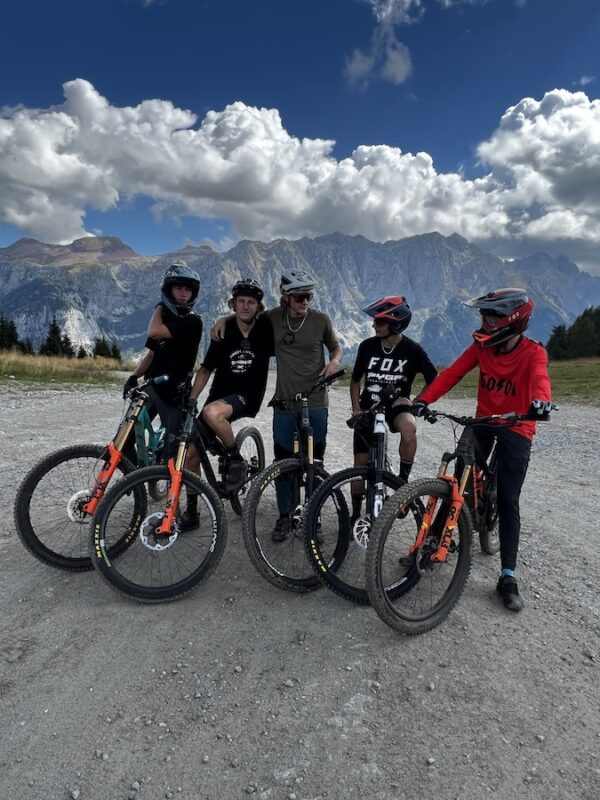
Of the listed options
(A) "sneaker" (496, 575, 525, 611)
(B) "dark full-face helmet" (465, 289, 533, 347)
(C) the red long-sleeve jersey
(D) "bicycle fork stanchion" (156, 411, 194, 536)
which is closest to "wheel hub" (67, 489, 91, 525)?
(D) "bicycle fork stanchion" (156, 411, 194, 536)

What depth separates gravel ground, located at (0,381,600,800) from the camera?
8.50 feet

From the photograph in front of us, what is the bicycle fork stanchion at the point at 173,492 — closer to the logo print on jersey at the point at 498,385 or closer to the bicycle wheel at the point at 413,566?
the bicycle wheel at the point at 413,566

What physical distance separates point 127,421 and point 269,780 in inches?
128

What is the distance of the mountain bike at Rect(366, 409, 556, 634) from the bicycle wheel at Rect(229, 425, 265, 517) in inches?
89.6

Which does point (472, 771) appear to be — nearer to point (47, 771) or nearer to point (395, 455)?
point (47, 771)

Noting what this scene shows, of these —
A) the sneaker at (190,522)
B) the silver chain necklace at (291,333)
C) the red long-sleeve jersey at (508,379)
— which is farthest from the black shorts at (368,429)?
the sneaker at (190,522)

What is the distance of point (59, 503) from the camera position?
475 cm

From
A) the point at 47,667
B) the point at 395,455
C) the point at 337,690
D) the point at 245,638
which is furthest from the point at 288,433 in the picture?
the point at 395,455

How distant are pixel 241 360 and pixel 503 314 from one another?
9.64 ft

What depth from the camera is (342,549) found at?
4.48 metres

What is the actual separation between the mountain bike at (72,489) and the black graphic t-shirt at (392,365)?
2504 millimetres

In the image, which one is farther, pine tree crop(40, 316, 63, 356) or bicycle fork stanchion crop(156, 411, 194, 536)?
pine tree crop(40, 316, 63, 356)

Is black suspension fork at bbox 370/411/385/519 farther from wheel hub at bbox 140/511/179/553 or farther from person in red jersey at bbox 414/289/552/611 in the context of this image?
wheel hub at bbox 140/511/179/553

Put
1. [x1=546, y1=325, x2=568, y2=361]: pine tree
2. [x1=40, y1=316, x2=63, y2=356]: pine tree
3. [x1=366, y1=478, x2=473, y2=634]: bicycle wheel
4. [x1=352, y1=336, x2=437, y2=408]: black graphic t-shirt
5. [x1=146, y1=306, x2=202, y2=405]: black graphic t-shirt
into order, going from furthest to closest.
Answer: [x1=546, y1=325, x2=568, y2=361]: pine tree
[x1=40, y1=316, x2=63, y2=356]: pine tree
[x1=352, y1=336, x2=437, y2=408]: black graphic t-shirt
[x1=146, y1=306, x2=202, y2=405]: black graphic t-shirt
[x1=366, y1=478, x2=473, y2=634]: bicycle wheel
